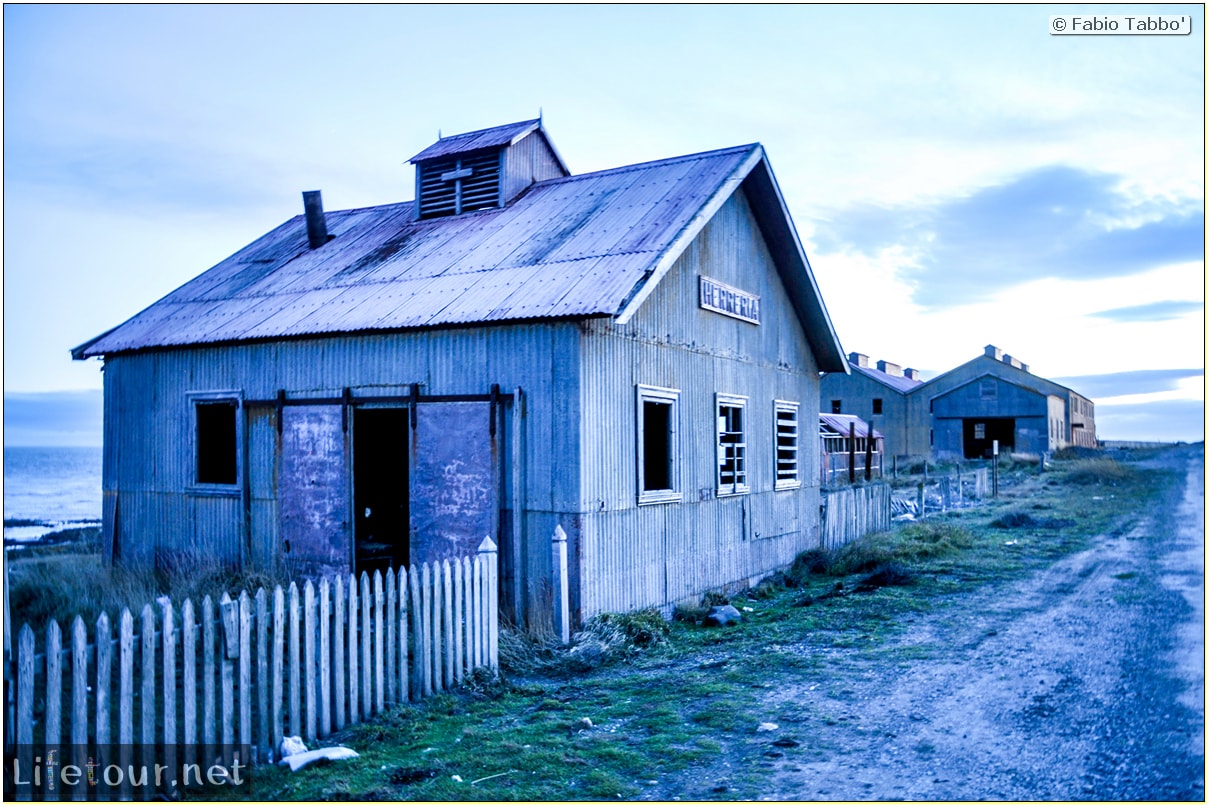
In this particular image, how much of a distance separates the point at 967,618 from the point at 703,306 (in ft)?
17.5

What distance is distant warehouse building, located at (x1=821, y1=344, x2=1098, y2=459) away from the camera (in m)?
55.7

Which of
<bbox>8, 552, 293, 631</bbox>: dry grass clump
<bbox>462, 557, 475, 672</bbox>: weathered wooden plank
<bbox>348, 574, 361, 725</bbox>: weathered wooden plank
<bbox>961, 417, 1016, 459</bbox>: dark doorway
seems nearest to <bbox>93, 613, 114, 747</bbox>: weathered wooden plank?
<bbox>348, 574, 361, 725</bbox>: weathered wooden plank

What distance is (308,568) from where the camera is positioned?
11891 mm

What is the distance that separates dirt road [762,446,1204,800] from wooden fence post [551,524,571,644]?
261cm

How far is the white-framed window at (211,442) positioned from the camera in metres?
13.2

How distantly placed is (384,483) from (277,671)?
8.18 m

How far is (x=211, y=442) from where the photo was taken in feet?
44.3

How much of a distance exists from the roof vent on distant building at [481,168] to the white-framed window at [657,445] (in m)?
5.05

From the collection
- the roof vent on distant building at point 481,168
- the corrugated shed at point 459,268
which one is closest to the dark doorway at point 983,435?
the roof vent on distant building at point 481,168

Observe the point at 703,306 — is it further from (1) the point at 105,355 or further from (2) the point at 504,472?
(1) the point at 105,355

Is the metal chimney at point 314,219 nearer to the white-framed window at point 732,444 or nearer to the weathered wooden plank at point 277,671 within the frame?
the white-framed window at point 732,444

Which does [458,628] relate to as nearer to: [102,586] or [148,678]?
[148,678]

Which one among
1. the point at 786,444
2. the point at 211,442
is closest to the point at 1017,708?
the point at 786,444

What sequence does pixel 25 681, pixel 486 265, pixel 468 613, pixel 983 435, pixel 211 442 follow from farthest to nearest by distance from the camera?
pixel 983 435 → pixel 211 442 → pixel 486 265 → pixel 468 613 → pixel 25 681
